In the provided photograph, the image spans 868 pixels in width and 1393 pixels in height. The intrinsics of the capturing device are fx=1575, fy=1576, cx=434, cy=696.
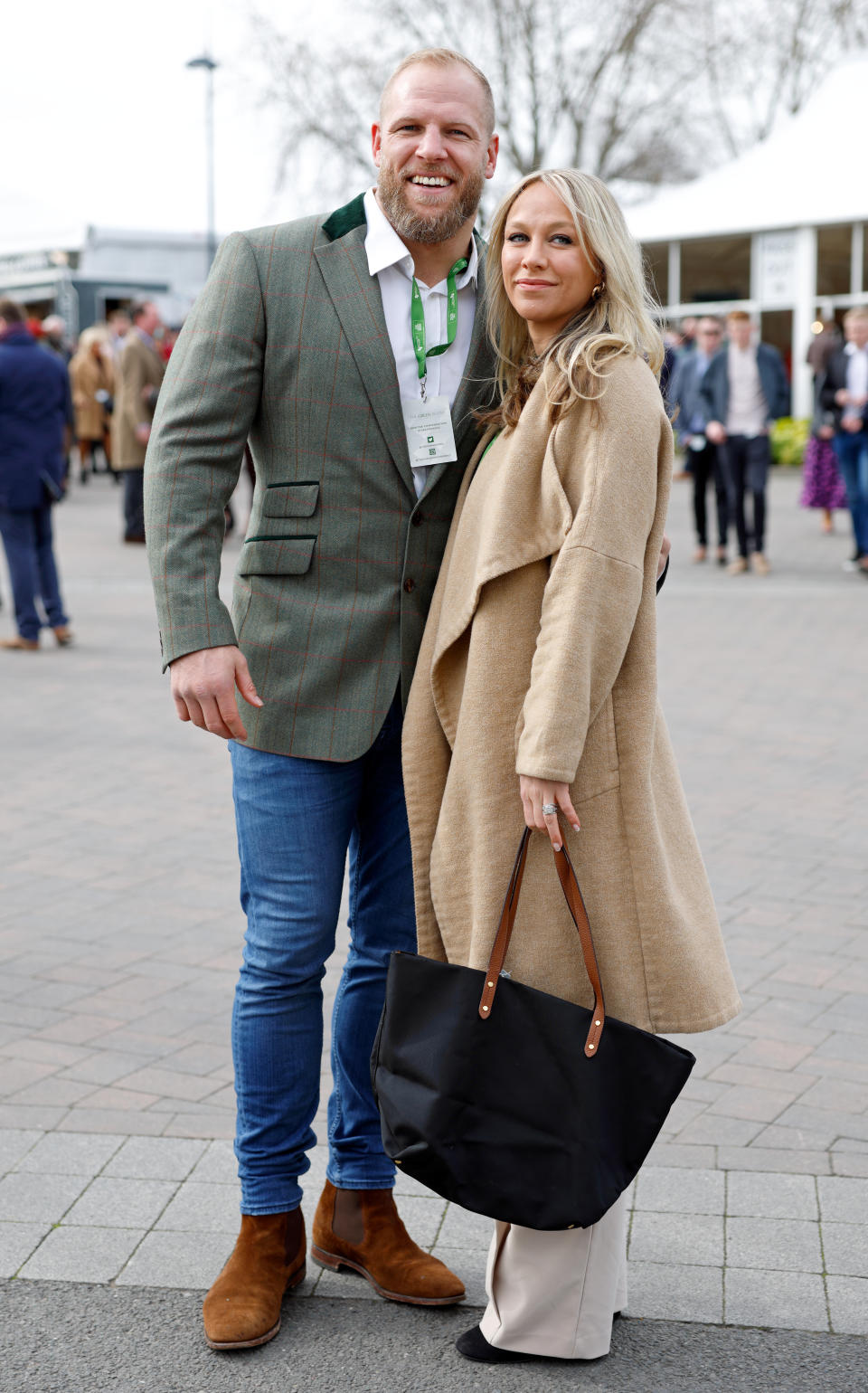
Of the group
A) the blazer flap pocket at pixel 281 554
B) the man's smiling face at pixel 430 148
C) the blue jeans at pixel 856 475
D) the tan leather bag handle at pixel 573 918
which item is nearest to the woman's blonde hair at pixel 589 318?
the man's smiling face at pixel 430 148

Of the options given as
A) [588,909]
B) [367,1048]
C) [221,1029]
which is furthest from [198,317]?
[221,1029]

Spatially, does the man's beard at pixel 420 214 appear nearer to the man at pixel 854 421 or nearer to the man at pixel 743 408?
the man at pixel 743 408

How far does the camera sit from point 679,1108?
3.59m

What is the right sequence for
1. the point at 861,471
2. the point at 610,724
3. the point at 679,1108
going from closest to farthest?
the point at 610,724 → the point at 679,1108 → the point at 861,471

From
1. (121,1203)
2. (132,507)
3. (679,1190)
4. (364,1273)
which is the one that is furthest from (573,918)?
(132,507)

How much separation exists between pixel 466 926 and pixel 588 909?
8.1 inches

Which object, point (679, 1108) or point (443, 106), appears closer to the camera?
point (443, 106)

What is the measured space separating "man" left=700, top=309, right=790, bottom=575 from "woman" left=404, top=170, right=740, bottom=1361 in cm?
1018

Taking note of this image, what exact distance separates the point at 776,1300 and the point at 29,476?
25.6 ft

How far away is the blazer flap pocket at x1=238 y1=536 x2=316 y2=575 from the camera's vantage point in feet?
8.68

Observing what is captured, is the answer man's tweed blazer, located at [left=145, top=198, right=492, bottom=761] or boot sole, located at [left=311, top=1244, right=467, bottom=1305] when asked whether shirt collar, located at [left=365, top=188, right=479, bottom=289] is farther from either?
boot sole, located at [left=311, top=1244, right=467, bottom=1305]

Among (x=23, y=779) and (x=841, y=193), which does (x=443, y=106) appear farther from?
(x=841, y=193)

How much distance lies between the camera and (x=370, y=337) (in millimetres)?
2627

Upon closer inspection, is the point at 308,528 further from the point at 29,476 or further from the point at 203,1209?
the point at 29,476
